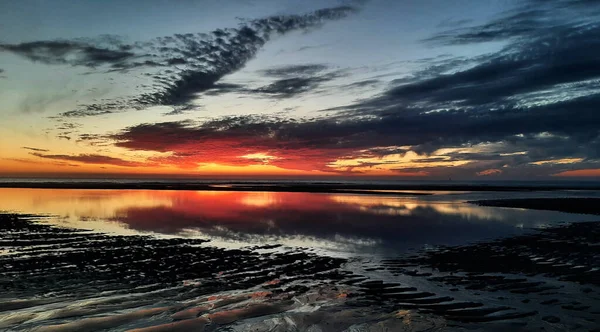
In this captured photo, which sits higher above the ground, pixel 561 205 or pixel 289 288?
pixel 561 205

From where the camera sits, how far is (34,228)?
25391 millimetres

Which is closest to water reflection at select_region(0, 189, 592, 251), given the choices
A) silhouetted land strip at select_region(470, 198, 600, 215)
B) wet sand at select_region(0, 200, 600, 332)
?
wet sand at select_region(0, 200, 600, 332)

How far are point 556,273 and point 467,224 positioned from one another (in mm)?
14949

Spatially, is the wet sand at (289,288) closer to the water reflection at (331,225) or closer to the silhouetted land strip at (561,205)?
the water reflection at (331,225)

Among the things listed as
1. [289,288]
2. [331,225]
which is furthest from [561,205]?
[289,288]

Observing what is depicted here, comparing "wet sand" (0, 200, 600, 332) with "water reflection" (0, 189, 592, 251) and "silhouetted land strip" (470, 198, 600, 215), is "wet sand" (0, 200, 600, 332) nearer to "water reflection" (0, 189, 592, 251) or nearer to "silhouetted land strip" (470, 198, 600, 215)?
"water reflection" (0, 189, 592, 251)

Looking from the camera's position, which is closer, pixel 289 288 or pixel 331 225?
pixel 289 288

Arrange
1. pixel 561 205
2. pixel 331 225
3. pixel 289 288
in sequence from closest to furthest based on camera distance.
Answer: pixel 289 288 → pixel 331 225 → pixel 561 205

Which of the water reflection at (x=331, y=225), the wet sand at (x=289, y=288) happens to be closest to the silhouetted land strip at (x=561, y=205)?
the water reflection at (x=331, y=225)

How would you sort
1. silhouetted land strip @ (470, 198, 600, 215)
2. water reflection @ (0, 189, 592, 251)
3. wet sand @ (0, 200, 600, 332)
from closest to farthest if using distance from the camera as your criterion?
wet sand @ (0, 200, 600, 332) < water reflection @ (0, 189, 592, 251) < silhouetted land strip @ (470, 198, 600, 215)

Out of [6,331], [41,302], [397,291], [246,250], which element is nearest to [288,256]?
[246,250]

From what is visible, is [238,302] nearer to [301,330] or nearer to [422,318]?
[301,330]

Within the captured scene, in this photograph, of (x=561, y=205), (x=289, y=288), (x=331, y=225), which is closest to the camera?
(x=289, y=288)

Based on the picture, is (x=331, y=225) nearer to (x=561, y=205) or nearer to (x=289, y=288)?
(x=289, y=288)
